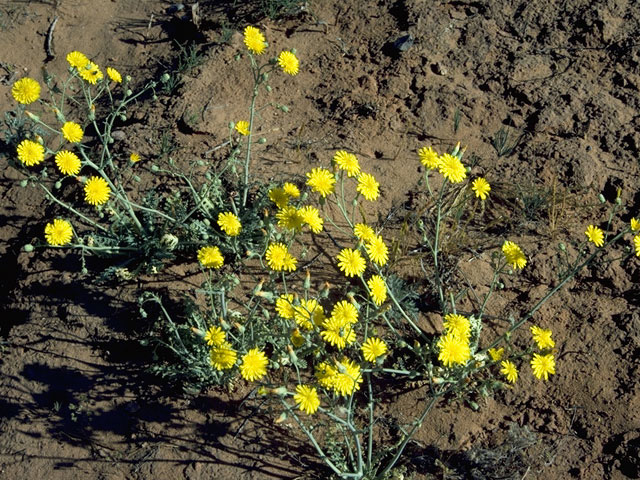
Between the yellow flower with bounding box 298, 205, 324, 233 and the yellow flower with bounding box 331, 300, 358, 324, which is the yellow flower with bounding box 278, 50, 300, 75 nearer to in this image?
the yellow flower with bounding box 298, 205, 324, 233

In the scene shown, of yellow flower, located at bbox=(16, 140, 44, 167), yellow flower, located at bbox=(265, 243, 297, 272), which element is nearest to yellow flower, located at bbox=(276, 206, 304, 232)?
yellow flower, located at bbox=(265, 243, 297, 272)

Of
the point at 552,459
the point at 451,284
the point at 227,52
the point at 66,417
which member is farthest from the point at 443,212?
the point at 66,417

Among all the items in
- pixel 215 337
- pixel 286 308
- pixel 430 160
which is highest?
pixel 430 160

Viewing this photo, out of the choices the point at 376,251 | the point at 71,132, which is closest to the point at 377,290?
the point at 376,251

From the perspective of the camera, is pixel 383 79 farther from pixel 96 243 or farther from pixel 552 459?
pixel 552 459

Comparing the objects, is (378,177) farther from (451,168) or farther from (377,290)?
(377,290)

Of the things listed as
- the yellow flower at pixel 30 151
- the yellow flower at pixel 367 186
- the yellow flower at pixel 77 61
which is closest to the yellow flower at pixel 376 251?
the yellow flower at pixel 367 186

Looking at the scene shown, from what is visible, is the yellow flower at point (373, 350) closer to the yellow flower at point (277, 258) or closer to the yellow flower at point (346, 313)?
the yellow flower at point (346, 313)
